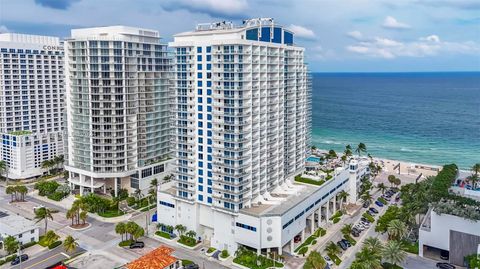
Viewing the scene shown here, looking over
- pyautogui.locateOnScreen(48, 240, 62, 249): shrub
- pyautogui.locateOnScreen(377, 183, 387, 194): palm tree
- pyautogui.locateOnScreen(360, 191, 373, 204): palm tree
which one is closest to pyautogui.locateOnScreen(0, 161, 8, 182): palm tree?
pyautogui.locateOnScreen(48, 240, 62, 249): shrub

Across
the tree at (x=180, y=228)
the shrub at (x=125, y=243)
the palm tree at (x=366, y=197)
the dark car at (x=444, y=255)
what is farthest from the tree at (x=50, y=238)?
the dark car at (x=444, y=255)

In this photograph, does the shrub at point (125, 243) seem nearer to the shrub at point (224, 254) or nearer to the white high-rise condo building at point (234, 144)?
the white high-rise condo building at point (234, 144)

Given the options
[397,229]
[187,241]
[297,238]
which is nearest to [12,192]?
[187,241]

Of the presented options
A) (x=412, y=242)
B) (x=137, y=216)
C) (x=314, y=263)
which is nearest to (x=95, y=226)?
(x=137, y=216)

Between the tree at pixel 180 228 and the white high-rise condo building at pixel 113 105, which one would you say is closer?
the tree at pixel 180 228

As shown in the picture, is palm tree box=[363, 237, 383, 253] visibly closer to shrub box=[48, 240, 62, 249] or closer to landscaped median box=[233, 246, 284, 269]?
landscaped median box=[233, 246, 284, 269]
